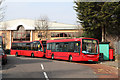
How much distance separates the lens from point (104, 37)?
32125 mm

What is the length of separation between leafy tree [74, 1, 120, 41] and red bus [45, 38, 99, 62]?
579 cm

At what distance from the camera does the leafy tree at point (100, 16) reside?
27.6 m

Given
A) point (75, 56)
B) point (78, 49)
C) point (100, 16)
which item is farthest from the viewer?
point (100, 16)

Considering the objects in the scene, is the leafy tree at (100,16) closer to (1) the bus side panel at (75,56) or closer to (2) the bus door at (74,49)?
(2) the bus door at (74,49)

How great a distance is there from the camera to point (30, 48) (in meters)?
36.3

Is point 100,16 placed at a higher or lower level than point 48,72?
higher

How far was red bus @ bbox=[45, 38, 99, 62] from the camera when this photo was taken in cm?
2200

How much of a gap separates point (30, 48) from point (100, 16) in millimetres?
14407

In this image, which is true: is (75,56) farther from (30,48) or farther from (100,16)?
(30,48)

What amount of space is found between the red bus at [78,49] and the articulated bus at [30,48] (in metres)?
5.00

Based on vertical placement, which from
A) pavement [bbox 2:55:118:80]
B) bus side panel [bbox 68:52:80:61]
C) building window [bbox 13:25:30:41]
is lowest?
pavement [bbox 2:55:118:80]

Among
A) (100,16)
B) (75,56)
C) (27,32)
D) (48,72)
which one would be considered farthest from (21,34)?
(48,72)

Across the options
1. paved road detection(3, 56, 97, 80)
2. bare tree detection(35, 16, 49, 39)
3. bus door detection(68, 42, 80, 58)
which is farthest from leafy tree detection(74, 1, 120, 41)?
bare tree detection(35, 16, 49, 39)

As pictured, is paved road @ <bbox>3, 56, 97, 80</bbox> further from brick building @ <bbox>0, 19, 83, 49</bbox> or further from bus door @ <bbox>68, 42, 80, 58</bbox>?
brick building @ <bbox>0, 19, 83, 49</bbox>
